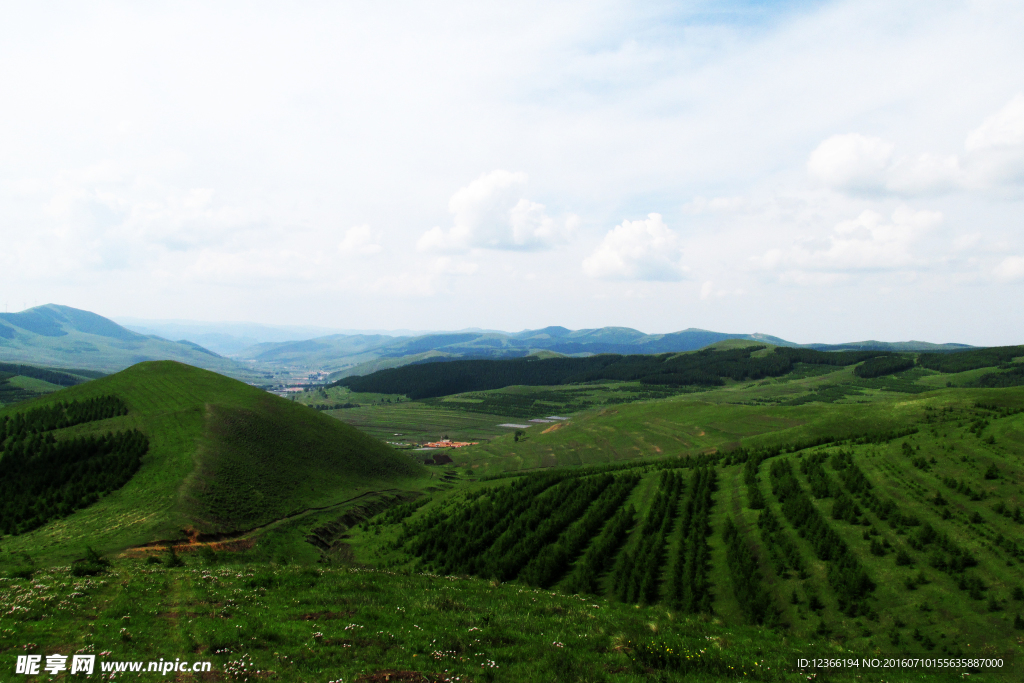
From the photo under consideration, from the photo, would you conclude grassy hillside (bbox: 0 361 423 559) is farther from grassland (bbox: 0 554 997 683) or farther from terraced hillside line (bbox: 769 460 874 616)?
terraced hillside line (bbox: 769 460 874 616)

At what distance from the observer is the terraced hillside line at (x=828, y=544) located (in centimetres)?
3247

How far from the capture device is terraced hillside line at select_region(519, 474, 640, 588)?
44.4 meters

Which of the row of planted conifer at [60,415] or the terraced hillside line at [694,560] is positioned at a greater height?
the row of planted conifer at [60,415]

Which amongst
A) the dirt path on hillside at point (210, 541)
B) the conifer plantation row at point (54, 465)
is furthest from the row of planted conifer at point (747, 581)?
the conifer plantation row at point (54, 465)

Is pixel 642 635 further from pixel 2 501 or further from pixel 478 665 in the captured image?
pixel 2 501

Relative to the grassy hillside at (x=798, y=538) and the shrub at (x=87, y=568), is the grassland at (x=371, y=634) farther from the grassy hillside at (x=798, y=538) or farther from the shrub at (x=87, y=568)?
the grassy hillside at (x=798, y=538)

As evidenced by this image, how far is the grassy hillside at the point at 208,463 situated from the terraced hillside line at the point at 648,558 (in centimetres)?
5176

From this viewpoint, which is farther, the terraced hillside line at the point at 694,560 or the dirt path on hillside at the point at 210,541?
the dirt path on hillside at the point at 210,541

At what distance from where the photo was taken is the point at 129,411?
96.1 metres

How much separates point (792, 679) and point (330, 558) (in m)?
55.1

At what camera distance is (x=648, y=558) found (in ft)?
141

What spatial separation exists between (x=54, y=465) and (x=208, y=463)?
73.1 ft

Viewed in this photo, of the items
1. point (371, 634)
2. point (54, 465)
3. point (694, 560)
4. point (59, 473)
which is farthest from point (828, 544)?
point (54, 465)

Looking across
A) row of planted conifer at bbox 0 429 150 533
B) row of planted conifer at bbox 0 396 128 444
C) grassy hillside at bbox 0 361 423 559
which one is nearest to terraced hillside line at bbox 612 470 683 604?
grassy hillside at bbox 0 361 423 559
